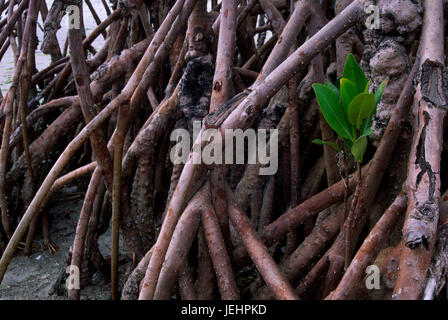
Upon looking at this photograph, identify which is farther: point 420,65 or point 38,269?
point 38,269

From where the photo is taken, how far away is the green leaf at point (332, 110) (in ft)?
4.33

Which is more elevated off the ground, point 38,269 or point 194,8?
point 194,8

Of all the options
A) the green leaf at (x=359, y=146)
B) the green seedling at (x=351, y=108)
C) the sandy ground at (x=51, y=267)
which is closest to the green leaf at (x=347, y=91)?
the green seedling at (x=351, y=108)

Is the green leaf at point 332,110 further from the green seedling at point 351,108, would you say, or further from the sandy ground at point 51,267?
the sandy ground at point 51,267

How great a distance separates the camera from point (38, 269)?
282 cm

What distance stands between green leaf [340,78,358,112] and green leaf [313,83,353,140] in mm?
30

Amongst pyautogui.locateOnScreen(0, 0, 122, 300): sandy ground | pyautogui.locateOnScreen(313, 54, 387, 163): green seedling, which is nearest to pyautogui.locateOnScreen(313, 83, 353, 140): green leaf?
pyautogui.locateOnScreen(313, 54, 387, 163): green seedling

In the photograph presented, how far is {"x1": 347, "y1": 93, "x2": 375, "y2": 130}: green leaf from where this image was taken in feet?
4.04

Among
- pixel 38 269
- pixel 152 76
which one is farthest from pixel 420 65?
pixel 38 269

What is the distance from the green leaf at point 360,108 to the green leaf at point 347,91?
0.04 meters

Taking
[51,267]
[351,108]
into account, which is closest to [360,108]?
[351,108]
